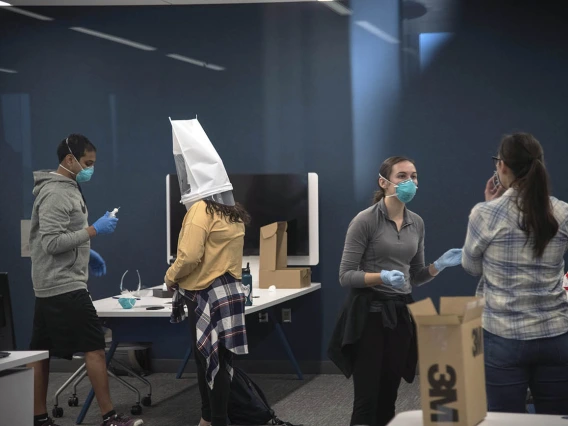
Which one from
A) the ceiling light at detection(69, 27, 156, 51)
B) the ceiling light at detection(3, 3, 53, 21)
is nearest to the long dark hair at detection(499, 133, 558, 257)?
the ceiling light at detection(69, 27, 156, 51)

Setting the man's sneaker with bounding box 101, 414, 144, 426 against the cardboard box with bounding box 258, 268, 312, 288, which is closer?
the man's sneaker with bounding box 101, 414, 144, 426

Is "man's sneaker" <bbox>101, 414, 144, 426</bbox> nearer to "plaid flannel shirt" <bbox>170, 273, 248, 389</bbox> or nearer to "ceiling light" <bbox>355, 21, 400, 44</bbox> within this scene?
"plaid flannel shirt" <bbox>170, 273, 248, 389</bbox>

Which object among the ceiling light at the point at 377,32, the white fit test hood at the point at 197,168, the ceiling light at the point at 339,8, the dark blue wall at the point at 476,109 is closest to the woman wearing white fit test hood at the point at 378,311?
the white fit test hood at the point at 197,168

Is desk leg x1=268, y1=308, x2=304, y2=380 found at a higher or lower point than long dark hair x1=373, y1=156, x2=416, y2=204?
lower

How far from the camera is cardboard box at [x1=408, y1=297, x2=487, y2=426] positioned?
1732 millimetres

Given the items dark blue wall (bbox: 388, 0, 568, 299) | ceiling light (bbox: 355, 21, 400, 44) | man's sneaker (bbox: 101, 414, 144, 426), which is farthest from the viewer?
ceiling light (bbox: 355, 21, 400, 44)

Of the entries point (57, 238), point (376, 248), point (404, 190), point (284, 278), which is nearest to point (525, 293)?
point (376, 248)

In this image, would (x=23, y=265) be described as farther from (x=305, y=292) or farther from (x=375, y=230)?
(x=375, y=230)

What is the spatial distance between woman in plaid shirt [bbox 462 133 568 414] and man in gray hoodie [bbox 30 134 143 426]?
2.45 metres

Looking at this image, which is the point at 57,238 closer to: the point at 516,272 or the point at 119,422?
the point at 119,422

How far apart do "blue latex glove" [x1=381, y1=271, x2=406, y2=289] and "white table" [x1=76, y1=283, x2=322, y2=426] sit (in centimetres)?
127

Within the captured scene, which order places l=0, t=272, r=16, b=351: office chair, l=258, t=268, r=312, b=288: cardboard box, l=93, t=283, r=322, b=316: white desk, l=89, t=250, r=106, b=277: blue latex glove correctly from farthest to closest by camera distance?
1. l=258, t=268, r=312, b=288: cardboard box
2. l=89, t=250, r=106, b=277: blue latex glove
3. l=93, t=283, r=322, b=316: white desk
4. l=0, t=272, r=16, b=351: office chair

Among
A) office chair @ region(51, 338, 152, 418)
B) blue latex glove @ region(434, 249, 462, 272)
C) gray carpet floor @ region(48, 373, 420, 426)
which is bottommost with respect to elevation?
gray carpet floor @ region(48, 373, 420, 426)

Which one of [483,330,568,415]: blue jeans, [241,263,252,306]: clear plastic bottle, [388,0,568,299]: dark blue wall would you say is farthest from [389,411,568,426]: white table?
[388,0,568,299]: dark blue wall
